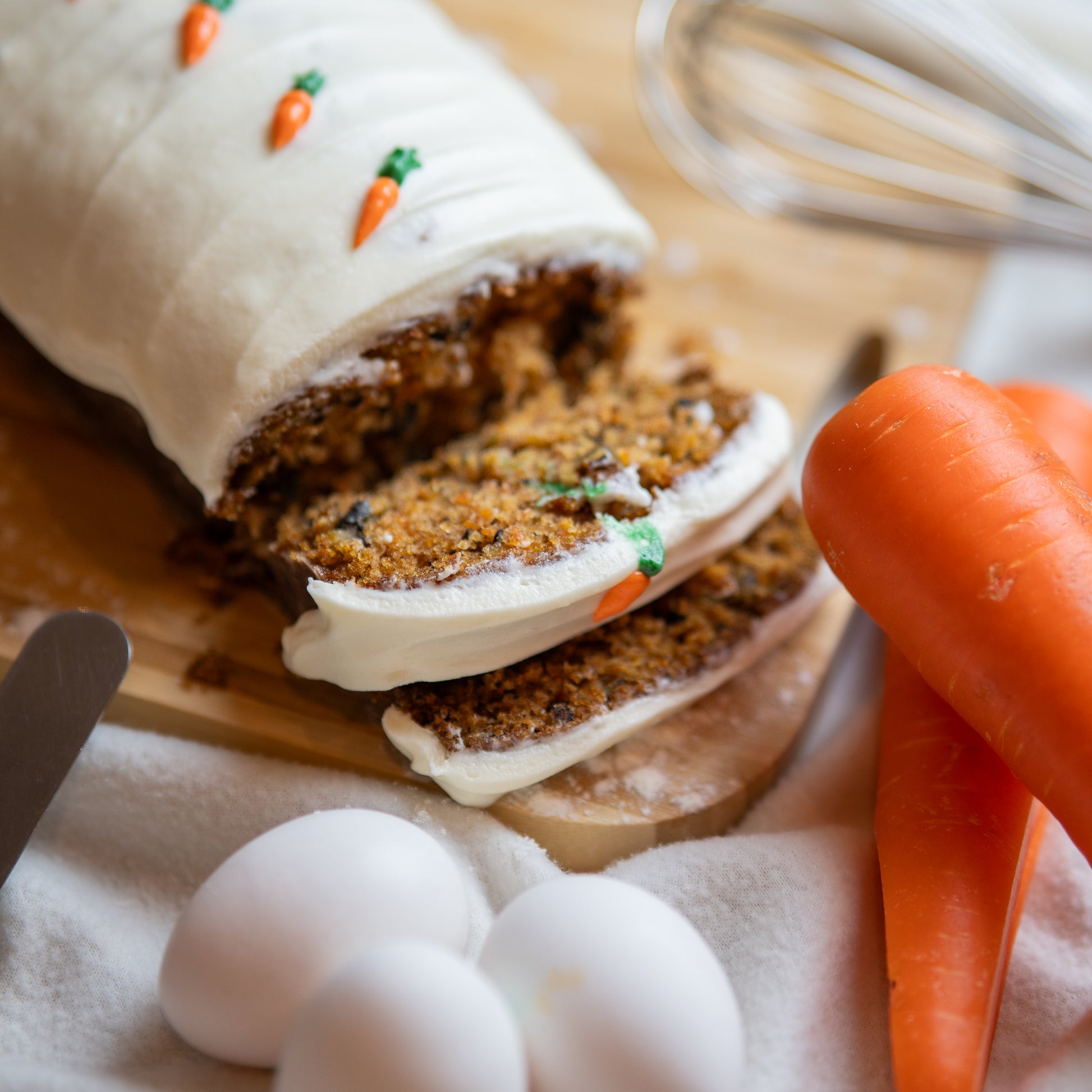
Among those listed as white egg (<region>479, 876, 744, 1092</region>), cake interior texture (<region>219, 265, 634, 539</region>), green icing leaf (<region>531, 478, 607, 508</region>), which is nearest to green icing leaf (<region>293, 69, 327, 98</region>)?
cake interior texture (<region>219, 265, 634, 539</region>)

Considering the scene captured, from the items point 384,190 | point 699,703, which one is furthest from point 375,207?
point 699,703

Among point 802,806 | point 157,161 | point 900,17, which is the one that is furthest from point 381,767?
point 900,17

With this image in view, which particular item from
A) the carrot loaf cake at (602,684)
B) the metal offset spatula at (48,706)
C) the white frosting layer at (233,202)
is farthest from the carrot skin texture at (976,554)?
the metal offset spatula at (48,706)

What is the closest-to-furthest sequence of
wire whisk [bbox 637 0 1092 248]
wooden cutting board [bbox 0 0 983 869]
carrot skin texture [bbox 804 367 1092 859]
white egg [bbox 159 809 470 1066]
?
1. white egg [bbox 159 809 470 1066]
2. carrot skin texture [bbox 804 367 1092 859]
3. wooden cutting board [bbox 0 0 983 869]
4. wire whisk [bbox 637 0 1092 248]

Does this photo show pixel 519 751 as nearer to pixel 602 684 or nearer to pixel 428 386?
pixel 602 684

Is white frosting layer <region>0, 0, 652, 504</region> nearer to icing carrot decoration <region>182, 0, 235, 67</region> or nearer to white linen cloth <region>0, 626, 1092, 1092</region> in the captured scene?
icing carrot decoration <region>182, 0, 235, 67</region>

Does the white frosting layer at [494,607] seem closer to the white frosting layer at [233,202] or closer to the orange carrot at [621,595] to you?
the orange carrot at [621,595]

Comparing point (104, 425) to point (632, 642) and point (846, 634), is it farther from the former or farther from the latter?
point (846, 634)
